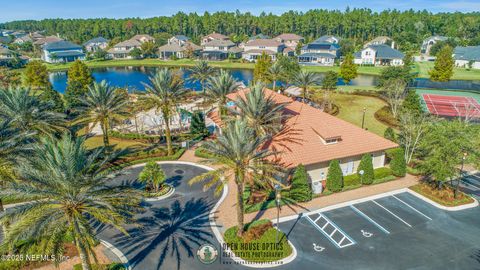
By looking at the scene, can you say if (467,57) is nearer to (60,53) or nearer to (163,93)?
(163,93)

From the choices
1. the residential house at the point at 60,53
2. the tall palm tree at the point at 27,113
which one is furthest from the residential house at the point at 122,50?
the tall palm tree at the point at 27,113

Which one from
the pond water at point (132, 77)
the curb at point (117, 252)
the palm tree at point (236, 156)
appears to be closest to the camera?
the palm tree at point (236, 156)

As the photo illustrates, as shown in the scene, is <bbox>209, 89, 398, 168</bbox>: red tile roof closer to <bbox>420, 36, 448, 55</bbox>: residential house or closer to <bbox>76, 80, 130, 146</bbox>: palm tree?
<bbox>76, 80, 130, 146</bbox>: palm tree

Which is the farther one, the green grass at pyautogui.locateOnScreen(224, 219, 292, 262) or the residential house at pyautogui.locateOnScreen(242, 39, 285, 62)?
the residential house at pyautogui.locateOnScreen(242, 39, 285, 62)

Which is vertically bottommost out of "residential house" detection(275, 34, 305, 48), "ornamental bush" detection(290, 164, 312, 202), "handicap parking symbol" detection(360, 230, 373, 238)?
"handicap parking symbol" detection(360, 230, 373, 238)

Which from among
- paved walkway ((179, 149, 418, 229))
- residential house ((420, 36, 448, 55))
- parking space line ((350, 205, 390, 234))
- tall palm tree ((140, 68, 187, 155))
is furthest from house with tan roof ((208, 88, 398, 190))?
residential house ((420, 36, 448, 55))

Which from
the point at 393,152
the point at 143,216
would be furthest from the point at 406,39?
the point at 143,216

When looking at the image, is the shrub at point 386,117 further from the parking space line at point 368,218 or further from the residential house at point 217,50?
the residential house at point 217,50
